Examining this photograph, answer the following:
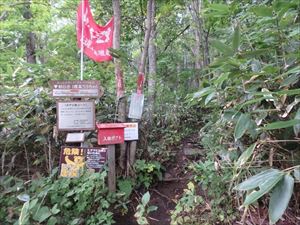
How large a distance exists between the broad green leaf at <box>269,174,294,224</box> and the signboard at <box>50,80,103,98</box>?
8.35 feet

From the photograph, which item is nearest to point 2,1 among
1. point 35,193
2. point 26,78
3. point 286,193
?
point 26,78

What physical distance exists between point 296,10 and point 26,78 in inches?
137

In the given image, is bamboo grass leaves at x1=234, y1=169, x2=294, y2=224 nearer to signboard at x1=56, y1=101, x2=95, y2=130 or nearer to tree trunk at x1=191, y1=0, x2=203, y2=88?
signboard at x1=56, y1=101, x2=95, y2=130

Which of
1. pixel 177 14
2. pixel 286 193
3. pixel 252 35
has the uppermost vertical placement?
pixel 177 14

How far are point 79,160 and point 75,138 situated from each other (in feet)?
1.01

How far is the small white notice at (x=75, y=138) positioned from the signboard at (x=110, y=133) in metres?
0.34

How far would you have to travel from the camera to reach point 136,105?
11.6ft

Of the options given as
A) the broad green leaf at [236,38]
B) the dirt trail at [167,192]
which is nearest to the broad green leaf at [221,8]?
the broad green leaf at [236,38]

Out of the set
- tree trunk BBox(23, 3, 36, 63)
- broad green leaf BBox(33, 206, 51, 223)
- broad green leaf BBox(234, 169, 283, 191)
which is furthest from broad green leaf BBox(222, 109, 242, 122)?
tree trunk BBox(23, 3, 36, 63)

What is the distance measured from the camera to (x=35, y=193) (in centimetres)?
285

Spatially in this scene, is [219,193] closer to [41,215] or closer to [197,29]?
[41,215]

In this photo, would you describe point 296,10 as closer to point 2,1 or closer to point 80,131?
point 80,131

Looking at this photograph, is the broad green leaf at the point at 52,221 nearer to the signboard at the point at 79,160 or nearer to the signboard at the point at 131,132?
the signboard at the point at 79,160

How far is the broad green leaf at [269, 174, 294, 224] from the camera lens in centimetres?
99
